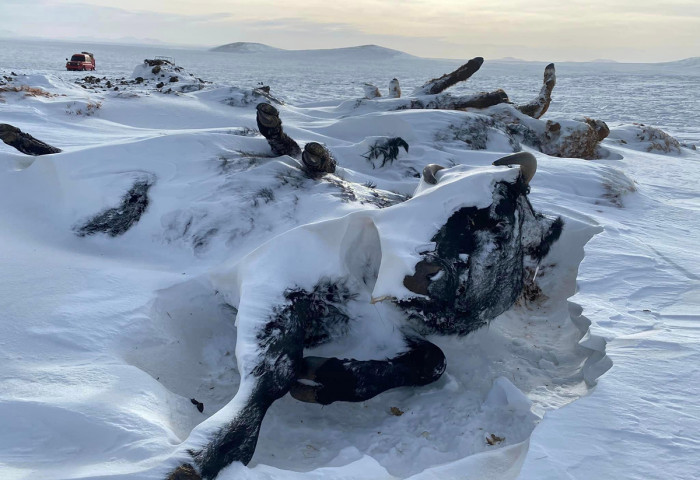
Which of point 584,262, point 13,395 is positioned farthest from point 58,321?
point 584,262

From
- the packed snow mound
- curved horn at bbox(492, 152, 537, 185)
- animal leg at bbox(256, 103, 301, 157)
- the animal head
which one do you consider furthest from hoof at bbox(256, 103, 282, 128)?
the packed snow mound

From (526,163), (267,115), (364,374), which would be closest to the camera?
(364,374)

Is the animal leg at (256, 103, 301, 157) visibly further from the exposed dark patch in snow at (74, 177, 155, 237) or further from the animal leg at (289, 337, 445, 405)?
the animal leg at (289, 337, 445, 405)

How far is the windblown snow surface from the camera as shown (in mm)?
2336

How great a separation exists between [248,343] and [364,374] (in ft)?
2.22

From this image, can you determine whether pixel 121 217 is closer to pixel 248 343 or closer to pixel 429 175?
pixel 248 343

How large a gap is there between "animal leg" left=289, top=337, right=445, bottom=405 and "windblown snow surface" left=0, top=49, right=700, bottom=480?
9 centimetres

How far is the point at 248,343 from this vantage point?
2879 mm

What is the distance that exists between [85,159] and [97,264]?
112 cm

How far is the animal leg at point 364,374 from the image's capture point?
9.93 feet

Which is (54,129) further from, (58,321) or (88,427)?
(88,427)

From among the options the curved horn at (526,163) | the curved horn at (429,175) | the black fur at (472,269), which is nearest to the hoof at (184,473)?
the black fur at (472,269)

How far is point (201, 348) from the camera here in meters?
3.43

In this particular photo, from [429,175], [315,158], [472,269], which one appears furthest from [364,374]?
[315,158]
